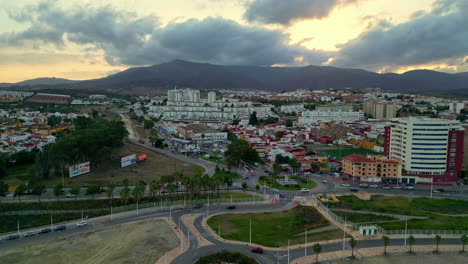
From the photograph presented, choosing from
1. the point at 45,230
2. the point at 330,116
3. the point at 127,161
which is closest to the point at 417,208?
the point at 45,230

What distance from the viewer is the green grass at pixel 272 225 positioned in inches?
794

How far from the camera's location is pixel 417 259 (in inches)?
701

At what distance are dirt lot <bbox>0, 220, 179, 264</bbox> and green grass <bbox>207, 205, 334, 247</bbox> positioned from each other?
3527 millimetres

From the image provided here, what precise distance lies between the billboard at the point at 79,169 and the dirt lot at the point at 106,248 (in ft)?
48.2

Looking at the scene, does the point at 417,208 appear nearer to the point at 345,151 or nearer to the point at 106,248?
the point at 106,248

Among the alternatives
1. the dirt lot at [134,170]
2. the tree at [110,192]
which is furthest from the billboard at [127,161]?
the tree at [110,192]

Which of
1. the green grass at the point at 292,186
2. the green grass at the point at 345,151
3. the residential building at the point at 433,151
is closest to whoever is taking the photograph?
the green grass at the point at 292,186

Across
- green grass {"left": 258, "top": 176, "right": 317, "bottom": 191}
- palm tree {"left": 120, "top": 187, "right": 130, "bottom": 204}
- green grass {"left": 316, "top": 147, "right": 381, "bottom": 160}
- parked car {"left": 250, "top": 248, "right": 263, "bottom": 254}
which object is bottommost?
green grass {"left": 258, "top": 176, "right": 317, "bottom": 191}

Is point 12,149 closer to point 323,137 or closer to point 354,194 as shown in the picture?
point 354,194

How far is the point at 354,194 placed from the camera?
29.7m

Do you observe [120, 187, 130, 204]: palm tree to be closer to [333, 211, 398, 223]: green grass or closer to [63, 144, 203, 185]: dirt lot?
[63, 144, 203, 185]: dirt lot

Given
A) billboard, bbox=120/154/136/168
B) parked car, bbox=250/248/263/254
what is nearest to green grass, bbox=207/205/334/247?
parked car, bbox=250/248/263/254

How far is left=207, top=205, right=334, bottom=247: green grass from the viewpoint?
20172mm

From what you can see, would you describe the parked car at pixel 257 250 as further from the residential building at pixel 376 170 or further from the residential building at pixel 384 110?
the residential building at pixel 384 110
